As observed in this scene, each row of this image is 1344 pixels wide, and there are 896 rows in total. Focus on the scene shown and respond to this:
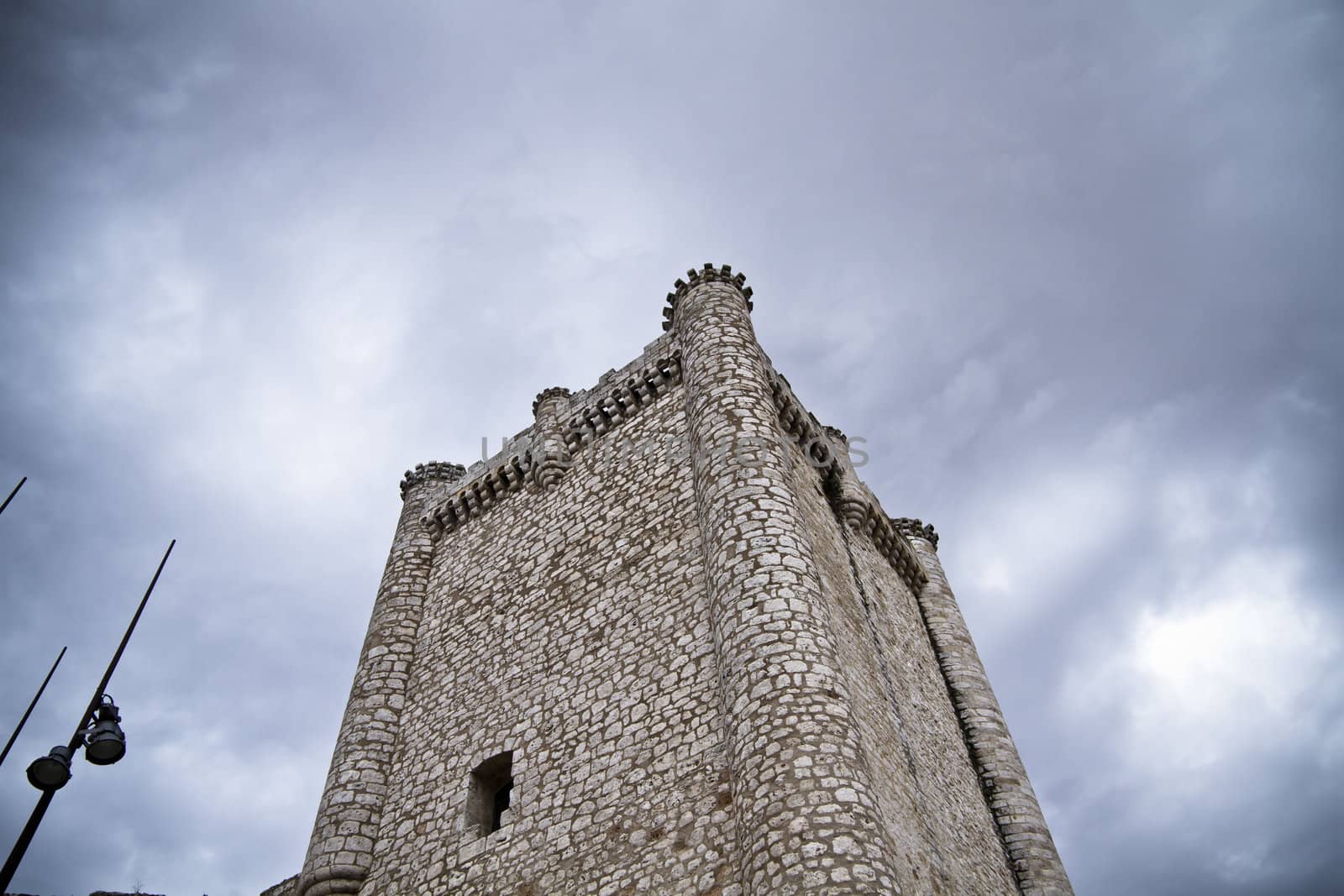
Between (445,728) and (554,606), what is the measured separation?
2073mm

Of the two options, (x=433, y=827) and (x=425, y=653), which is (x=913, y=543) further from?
(x=433, y=827)

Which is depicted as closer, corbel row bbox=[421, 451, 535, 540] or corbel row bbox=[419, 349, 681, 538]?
corbel row bbox=[419, 349, 681, 538]

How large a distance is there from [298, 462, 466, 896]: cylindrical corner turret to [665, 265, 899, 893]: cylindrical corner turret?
5302mm

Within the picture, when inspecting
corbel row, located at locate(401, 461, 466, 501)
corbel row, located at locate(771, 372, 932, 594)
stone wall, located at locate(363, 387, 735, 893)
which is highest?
corbel row, located at locate(401, 461, 466, 501)

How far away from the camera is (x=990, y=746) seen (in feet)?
45.1

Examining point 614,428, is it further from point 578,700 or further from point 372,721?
point 372,721

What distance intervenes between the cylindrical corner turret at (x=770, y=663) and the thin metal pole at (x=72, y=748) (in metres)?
4.85

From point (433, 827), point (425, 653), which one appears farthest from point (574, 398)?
point (433, 827)

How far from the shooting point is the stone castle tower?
7.43 metres

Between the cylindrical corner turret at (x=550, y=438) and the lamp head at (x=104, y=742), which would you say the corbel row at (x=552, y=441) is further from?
the lamp head at (x=104, y=742)

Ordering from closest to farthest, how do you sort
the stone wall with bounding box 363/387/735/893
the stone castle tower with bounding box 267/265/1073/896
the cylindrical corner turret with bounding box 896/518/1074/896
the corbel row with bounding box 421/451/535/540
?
the stone castle tower with bounding box 267/265/1073/896, the stone wall with bounding box 363/387/735/893, the cylindrical corner turret with bounding box 896/518/1074/896, the corbel row with bounding box 421/451/535/540

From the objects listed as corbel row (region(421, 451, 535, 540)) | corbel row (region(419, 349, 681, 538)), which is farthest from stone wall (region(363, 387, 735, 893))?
corbel row (region(421, 451, 535, 540))

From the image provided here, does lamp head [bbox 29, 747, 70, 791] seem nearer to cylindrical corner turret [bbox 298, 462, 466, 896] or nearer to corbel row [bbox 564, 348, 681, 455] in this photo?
cylindrical corner turret [bbox 298, 462, 466, 896]

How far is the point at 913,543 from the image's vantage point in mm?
17688
